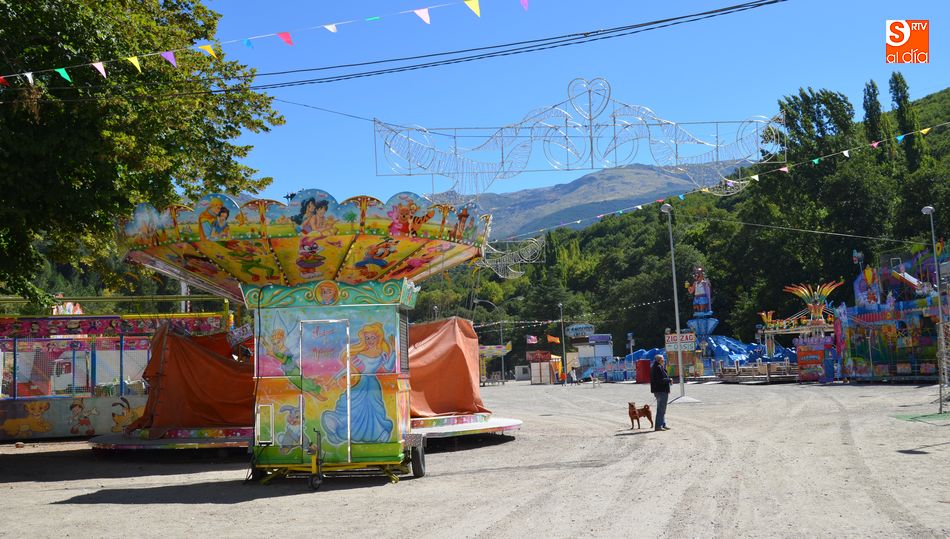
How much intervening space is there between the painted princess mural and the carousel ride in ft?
0.05

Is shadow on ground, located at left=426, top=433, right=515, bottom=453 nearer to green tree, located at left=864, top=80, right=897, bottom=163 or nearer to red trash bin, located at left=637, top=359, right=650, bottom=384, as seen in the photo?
red trash bin, located at left=637, top=359, right=650, bottom=384

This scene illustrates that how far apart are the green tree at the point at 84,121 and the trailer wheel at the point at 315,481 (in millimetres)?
5986

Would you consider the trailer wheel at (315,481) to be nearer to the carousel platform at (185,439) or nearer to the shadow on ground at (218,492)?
the shadow on ground at (218,492)

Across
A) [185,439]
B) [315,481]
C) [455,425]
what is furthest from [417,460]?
[185,439]

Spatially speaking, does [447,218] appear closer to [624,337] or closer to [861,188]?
[861,188]

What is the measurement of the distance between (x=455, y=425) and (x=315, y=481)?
262 inches

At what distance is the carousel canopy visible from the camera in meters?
13.9

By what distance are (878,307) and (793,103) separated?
34635 millimetres

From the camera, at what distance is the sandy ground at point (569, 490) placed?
8.70 meters

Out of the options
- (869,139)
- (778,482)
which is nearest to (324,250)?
(778,482)

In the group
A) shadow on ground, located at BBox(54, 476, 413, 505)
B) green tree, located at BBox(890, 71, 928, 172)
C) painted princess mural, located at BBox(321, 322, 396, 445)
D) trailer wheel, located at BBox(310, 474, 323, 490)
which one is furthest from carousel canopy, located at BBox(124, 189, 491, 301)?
green tree, located at BBox(890, 71, 928, 172)

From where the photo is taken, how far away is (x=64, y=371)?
1016 inches

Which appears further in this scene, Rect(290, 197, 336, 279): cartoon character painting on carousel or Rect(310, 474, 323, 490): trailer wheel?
Rect(290, 197, 336, 279): cartoon character painting on carousel

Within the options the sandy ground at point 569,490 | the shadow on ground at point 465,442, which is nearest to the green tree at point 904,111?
the sandy ground at point 569,490
